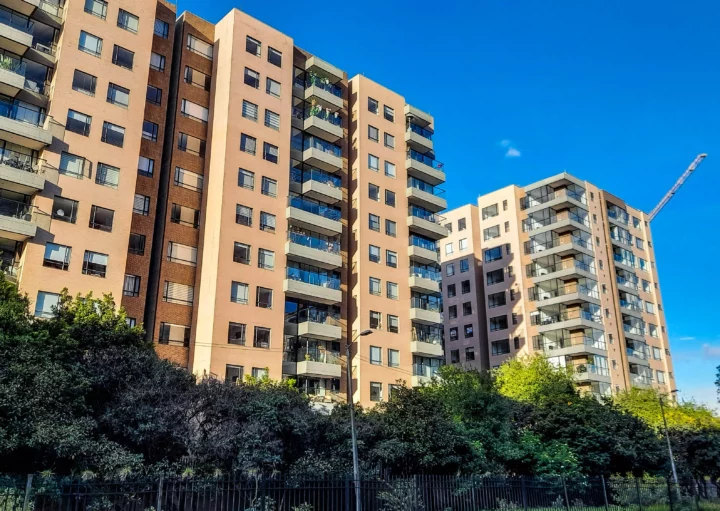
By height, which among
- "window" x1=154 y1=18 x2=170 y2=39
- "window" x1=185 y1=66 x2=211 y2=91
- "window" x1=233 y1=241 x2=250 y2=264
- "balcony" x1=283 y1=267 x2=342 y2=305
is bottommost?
"balcony" x1=283 y1=267 x2=342 y2=305

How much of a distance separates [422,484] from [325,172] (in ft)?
118

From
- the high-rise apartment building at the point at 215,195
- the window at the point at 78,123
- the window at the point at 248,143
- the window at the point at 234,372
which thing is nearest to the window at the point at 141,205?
the high-rise apartment building at the point at 215,195

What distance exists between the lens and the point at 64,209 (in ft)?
133

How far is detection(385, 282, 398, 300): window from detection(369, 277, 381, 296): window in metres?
0.94

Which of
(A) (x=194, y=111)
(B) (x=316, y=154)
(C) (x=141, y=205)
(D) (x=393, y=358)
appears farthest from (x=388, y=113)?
(C) (x=141, y=205)

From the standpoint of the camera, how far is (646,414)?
211 feet

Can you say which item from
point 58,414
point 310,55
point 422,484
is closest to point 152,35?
point 310,55

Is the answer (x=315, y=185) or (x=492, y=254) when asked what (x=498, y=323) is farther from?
(x=315, y=185)

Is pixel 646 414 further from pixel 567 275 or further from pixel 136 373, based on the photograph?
pixel 136 373

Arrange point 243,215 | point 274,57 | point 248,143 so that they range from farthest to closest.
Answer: point 274,57, point 248,143, point 243,215

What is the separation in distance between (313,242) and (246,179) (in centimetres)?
724

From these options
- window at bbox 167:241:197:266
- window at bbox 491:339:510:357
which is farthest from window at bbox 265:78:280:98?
window at bbox 491:339:510:357

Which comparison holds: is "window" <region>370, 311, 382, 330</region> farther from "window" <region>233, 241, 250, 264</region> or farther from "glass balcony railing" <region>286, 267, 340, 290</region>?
"window" <region>233, 241, 250, 264</region>

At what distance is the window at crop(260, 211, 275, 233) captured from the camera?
50.2m
